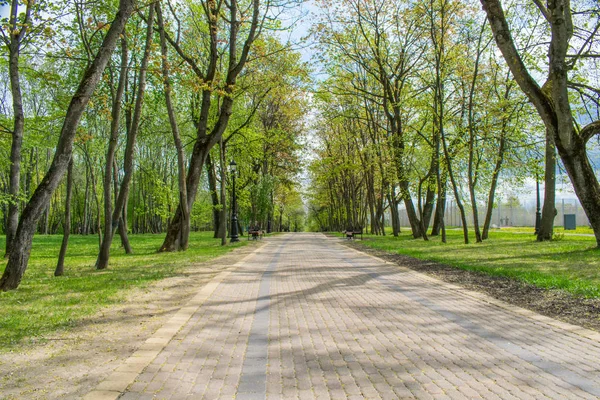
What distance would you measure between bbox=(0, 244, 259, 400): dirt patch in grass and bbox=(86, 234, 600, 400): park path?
19cm

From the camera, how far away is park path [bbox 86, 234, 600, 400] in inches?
130

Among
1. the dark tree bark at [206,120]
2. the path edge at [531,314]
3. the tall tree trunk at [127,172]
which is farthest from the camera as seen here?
the dark tree bark at [206,120]

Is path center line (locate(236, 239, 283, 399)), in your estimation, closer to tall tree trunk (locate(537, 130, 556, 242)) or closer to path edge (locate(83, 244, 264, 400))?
path edge (locate(83, 244, 264, 400))

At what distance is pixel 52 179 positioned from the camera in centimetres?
734

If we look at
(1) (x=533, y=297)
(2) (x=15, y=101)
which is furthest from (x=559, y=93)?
(2) (x=15, y=101)

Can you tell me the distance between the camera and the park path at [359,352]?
330cm

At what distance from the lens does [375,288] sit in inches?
322

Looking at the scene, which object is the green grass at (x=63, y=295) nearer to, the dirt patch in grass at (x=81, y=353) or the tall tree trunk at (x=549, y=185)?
the dirt patch in grass at (x=81, y=353)

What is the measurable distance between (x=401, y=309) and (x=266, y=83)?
15052 millimetres

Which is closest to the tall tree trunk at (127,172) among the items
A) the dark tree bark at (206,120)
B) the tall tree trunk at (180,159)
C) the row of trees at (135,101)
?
the row of trees at (135,101)

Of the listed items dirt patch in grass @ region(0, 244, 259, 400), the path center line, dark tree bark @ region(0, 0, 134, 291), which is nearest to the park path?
the path center line

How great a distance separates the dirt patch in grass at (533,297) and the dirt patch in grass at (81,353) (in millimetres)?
5039

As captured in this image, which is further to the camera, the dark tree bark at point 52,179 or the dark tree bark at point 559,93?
the dark tree bark at point 559,93

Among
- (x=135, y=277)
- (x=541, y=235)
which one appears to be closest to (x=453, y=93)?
(x=541, y=235)
